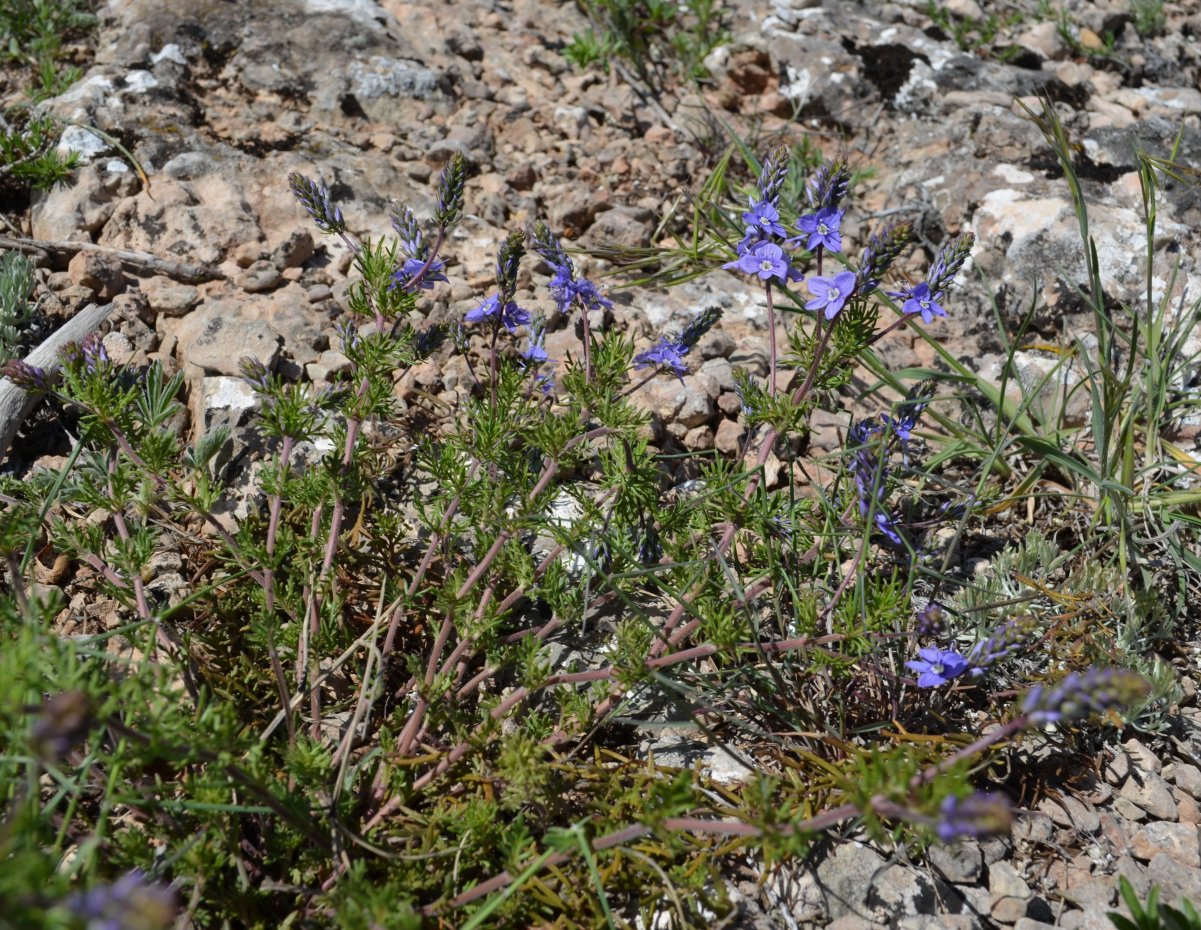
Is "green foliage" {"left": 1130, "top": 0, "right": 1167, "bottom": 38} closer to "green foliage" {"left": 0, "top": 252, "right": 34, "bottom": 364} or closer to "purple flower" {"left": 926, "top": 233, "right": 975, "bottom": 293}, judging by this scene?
"purple flower" {"left": 926, "top": 233, "right": 975, "bottom": 293}

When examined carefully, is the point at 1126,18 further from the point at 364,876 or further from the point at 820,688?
the point at 364,876

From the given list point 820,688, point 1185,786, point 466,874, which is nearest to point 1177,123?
point 1185,786

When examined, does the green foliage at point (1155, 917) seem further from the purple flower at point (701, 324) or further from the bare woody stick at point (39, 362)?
the bare woody stick at point (39, 362)

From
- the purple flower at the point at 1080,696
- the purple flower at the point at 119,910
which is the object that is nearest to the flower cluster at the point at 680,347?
the purple flower at the point at 1080,696

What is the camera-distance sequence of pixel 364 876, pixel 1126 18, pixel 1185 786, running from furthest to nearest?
pixel 1126 18, pixel 1185 786, pixel 364 876

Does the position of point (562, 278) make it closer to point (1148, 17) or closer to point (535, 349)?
point (535, 349)

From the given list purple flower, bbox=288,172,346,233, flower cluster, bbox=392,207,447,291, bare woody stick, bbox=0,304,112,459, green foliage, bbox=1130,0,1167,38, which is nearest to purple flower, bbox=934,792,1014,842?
flower cluster, bbox=392,207,447,291

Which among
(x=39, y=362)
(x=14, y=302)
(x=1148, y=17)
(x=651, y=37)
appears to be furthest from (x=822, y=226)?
(x=1148, y=17)
